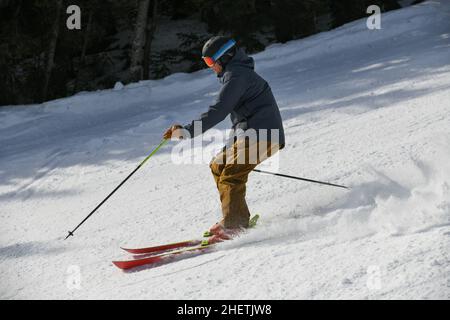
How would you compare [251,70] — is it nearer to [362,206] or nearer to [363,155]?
[362,206]

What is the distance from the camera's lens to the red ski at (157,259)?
5.29m

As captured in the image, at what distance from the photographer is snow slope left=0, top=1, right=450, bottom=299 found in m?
4.48

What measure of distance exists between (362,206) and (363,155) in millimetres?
1780

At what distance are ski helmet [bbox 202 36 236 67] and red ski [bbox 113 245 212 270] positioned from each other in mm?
1564

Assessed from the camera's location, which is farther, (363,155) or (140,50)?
(140,50)

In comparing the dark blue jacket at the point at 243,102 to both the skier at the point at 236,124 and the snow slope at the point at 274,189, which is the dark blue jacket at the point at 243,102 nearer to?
the skier at the point at 236,124

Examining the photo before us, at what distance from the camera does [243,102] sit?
525 cm

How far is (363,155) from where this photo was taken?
7281mm

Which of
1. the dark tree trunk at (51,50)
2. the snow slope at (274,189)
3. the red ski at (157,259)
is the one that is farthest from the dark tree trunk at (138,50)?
the red ski at (157,259)

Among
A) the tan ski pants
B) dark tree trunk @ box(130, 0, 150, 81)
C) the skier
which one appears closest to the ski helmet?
the skier

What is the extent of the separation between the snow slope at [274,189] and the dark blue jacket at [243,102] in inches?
37.7

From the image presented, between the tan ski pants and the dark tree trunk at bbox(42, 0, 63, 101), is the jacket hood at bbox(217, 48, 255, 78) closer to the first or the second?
the tan ski pants

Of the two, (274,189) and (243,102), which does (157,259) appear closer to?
(243,102)
